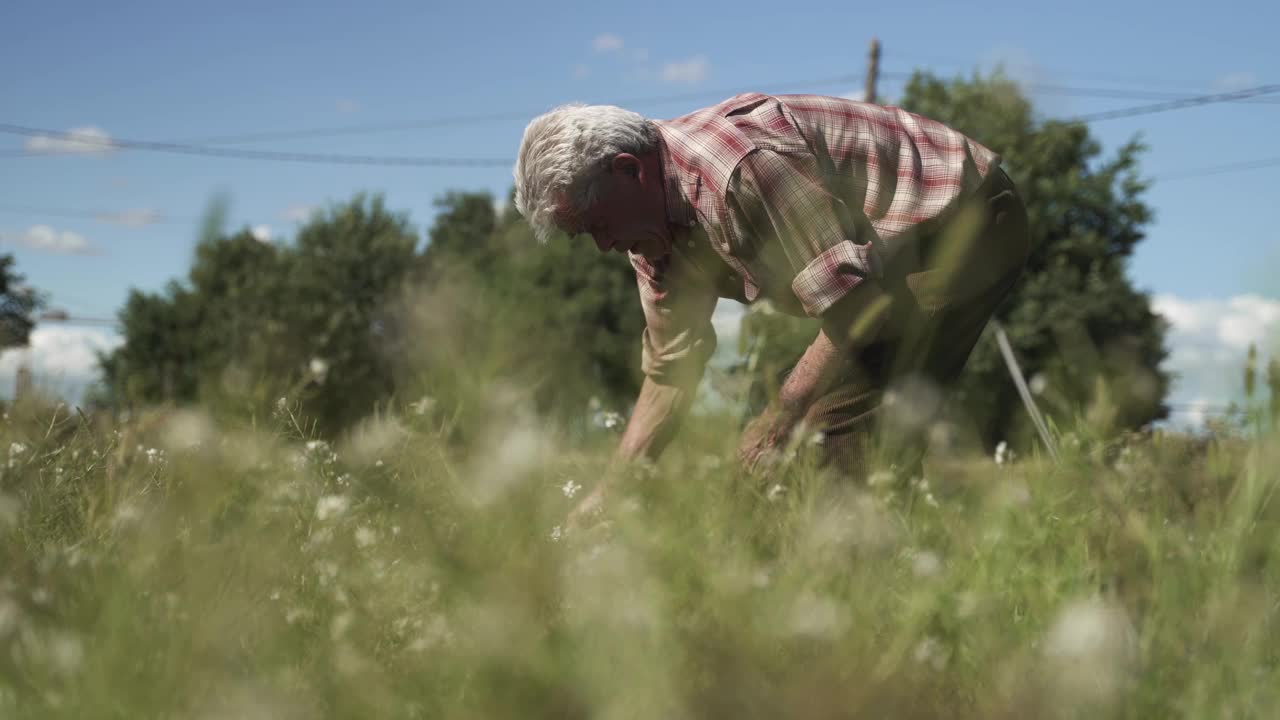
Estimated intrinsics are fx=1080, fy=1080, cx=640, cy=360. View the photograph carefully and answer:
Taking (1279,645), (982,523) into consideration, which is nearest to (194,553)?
(982,523)

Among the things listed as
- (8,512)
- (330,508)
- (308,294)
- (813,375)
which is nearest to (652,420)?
(813,375)

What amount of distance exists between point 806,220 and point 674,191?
1.74 ft

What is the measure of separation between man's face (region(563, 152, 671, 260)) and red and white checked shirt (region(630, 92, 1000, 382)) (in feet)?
0.16

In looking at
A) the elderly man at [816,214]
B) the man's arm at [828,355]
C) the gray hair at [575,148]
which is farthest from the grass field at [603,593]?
the gray hair at [575,148]

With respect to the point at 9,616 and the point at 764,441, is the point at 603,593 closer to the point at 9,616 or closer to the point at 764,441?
the point at 9,616

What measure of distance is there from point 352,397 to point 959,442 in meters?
1.76

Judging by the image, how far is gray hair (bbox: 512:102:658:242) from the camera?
11.1 feet

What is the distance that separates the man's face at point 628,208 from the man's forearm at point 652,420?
0.58 m

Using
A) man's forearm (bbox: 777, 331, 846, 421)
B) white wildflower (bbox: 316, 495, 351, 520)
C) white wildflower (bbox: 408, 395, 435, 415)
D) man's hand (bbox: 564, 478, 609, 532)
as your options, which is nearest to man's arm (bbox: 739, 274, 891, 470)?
man's forearm (bbox: 777, 331, 846, 421)

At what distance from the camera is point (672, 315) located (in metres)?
4.18

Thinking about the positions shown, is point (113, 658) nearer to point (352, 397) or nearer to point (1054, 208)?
point (352, 397)

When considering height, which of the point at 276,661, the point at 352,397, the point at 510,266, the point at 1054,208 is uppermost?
the point at 510,266

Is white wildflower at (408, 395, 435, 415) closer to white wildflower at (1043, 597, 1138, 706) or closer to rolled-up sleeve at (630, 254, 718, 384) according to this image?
white wildflower at (1043, 597, 1138, 706)

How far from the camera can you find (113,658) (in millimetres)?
1388
